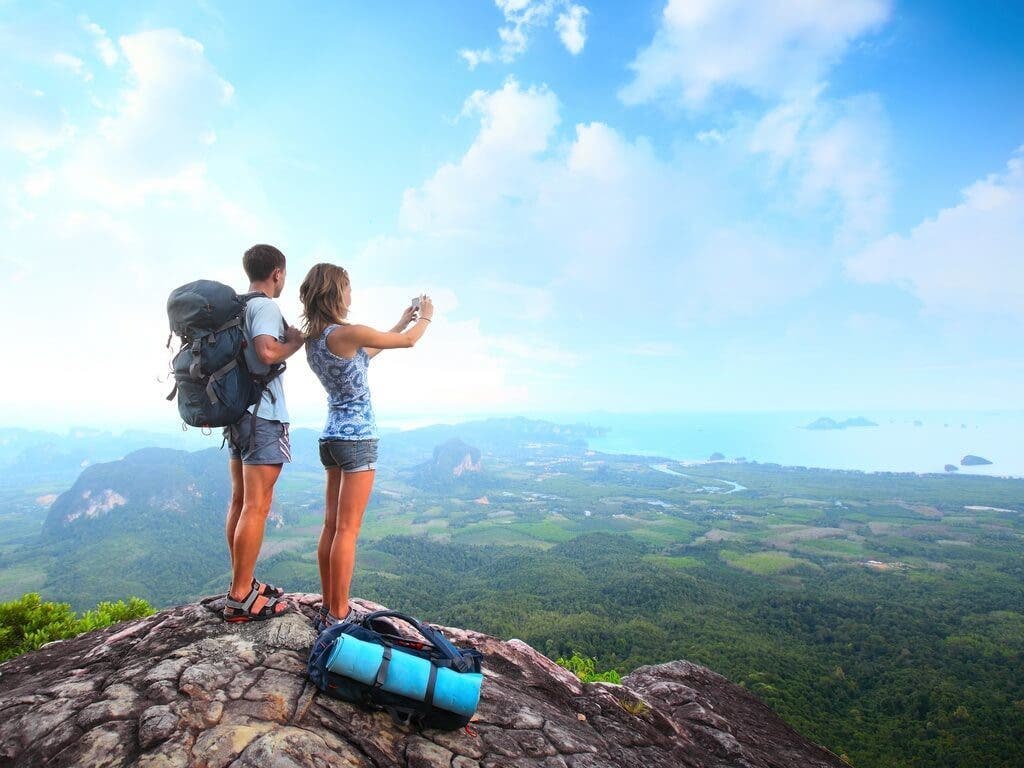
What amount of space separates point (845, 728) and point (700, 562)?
67.2 metres

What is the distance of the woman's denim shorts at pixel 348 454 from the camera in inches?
166

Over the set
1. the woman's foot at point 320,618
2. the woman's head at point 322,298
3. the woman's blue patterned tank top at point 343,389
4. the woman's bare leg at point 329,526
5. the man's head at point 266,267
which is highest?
the man's head at point 266,267

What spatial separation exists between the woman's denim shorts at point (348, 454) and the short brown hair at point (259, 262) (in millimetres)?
1673

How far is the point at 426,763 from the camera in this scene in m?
3.13

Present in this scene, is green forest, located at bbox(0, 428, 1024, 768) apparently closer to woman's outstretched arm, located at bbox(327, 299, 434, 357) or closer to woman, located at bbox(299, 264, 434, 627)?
woman, located at bbox(299, 264, 434, 627)

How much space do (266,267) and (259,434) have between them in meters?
1.57

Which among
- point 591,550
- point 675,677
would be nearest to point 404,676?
point 675,677

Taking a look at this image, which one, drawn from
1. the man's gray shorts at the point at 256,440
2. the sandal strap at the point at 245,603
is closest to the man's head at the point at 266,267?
the man's gray shorts at the point at 256,440

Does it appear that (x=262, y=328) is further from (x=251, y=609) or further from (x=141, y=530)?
(x=141, y=530)

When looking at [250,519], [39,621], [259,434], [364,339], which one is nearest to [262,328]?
[364,339]

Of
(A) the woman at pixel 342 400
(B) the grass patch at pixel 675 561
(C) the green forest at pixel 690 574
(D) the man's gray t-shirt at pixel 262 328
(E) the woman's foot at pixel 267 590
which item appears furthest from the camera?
(B) the grass patch at pixel 675 561

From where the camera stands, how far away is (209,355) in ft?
12.7

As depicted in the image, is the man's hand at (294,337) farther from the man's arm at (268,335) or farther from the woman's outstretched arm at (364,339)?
the woman's outstretched arm at (364,339)

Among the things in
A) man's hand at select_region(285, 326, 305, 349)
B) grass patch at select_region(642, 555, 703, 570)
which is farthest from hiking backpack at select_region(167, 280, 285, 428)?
grass patch at select_region(642, 555, 703, 570)
